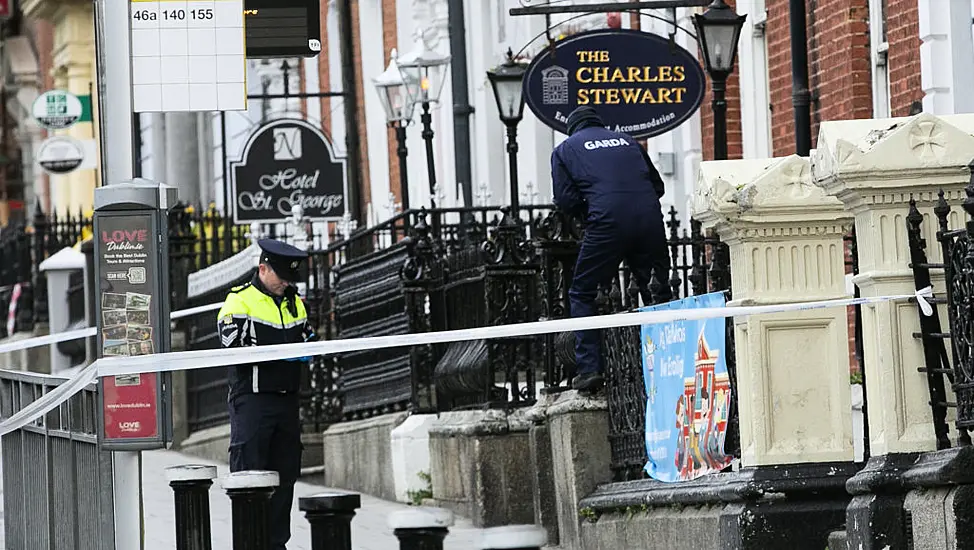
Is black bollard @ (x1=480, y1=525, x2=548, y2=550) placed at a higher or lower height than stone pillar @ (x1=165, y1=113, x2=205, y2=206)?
lower

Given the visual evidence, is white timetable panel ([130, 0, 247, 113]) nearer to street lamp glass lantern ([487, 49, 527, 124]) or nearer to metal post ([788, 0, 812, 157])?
metal post ([788, 0, 812, 157])

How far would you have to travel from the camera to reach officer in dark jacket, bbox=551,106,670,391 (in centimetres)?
1241

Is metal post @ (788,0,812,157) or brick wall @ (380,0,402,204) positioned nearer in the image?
metal post @ (788,0,812,157)

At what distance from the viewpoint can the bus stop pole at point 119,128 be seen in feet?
27.7

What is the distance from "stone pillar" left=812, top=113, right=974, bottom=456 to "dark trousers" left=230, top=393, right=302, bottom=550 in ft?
12.6

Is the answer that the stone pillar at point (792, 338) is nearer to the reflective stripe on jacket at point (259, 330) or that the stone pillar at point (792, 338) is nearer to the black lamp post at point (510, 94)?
the reflective stripe on jacket at point (259, 330)

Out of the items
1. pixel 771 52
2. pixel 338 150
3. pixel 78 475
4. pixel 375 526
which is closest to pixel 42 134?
pixel 338 150

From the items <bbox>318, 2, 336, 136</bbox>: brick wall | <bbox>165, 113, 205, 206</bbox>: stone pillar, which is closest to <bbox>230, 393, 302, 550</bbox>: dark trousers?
<bbox>318, 2, 336, 136</bbox>: brick wall

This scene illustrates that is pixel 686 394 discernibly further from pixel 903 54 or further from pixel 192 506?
pixel 903 54

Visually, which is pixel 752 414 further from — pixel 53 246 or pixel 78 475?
pixel 53 246

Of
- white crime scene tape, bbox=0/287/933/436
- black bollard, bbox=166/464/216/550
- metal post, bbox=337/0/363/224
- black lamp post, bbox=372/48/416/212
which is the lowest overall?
black bollard, bbox=166/464/216/550

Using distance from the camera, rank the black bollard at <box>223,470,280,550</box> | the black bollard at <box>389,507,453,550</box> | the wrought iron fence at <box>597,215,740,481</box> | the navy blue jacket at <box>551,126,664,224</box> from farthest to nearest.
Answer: the navy blue jacket at <box>551,126,664,224</box>, the wrought iron fence at <box>597,215,740,481</box>, the black bollard at <box>223,470,280,550</box>, the black bollard at <box>389,507,453,550</box>

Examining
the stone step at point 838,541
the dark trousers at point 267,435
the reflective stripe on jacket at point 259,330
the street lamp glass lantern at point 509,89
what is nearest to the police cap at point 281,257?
the reflective stripe on jacket at point 259,330

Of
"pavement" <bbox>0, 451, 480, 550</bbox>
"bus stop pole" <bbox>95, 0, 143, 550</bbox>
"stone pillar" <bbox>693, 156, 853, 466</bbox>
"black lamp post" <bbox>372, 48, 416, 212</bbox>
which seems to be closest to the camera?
"bus stop pole" <bbox>95, 0, 143, 550</bbox>
